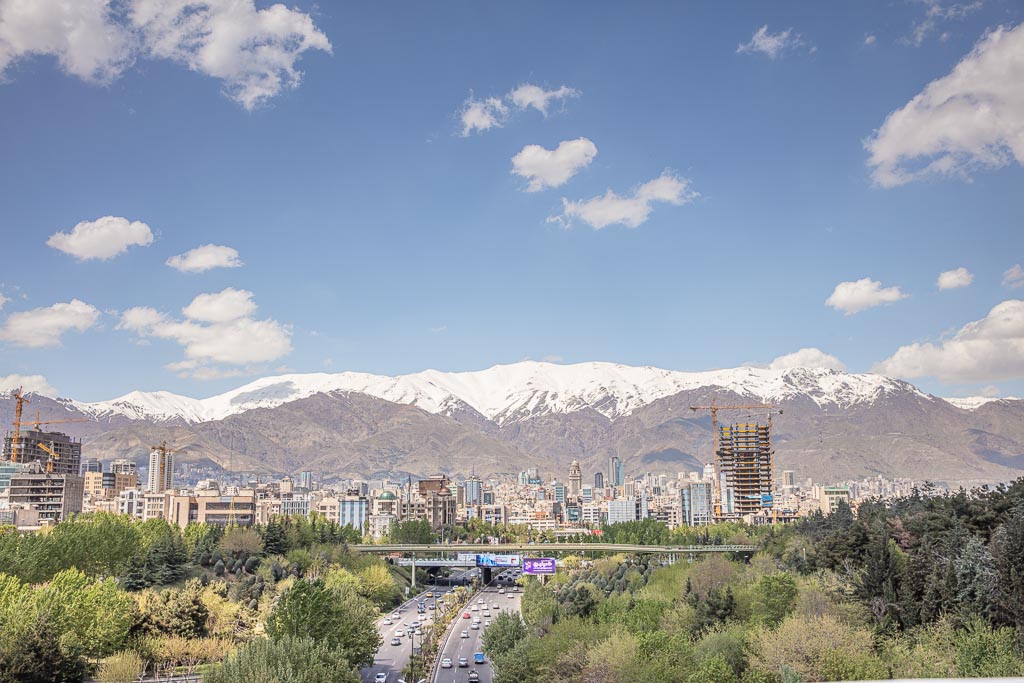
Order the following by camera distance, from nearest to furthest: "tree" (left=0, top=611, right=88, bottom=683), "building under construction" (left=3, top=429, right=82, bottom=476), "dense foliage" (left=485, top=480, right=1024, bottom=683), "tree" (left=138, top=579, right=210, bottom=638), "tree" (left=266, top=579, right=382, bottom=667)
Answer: "dense foliage" (left=485, top=480, right=1024, bottom=683), "tree" (left=0, top=611, right=88, bottom=683), "tree" (left=266, top=579, right=382, bottom=667), "tree" (left=138, top=579, right=210, bottom=638), "building under construction" (left=3, top=429, right=82, bottom=476)

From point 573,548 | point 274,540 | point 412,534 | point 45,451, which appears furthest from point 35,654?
point 45,451

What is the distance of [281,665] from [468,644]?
29.8 m

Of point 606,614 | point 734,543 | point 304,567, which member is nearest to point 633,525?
point 734,543

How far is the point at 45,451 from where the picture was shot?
182 meters

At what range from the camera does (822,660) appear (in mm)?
37875

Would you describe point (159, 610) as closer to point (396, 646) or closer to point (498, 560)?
point (396, 646)

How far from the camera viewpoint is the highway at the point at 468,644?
52.9 m

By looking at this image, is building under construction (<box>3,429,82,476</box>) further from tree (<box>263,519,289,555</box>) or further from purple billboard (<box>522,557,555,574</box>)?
purple billboard (<box>522,557,555,574</box>)

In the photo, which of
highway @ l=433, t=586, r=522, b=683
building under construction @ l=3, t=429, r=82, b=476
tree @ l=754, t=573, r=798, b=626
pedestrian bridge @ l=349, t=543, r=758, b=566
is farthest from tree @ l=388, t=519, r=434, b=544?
building under construction @ l=3, t=429, r=82, b=476

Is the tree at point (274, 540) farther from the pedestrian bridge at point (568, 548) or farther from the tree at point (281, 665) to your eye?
the tree at point (281, 665)

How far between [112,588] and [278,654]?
17465mm

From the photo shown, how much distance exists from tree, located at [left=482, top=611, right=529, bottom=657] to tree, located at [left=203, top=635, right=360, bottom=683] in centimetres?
1476

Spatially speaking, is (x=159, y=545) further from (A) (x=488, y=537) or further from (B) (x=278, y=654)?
(A) (x=488, y=537)

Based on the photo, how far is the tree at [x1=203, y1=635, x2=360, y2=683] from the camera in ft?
116
